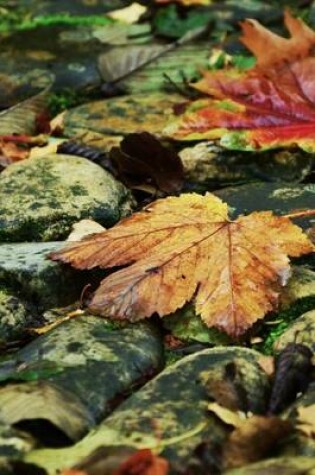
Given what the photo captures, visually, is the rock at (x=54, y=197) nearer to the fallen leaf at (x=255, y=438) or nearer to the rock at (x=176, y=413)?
the rock at (x=176, y=413)

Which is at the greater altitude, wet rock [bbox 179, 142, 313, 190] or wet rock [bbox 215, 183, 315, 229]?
wet rock [bbox 215, 183, 315, 229]

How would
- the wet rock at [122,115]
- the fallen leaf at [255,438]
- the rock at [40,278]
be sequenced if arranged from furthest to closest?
the wet rock at [122,115] → the rock at [40,278] → the fallen leaf at [255,438]

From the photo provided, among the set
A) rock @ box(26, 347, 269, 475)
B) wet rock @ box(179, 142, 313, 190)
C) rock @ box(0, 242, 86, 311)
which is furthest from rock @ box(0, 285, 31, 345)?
wet rock @ box(179, 142, 313, 190)

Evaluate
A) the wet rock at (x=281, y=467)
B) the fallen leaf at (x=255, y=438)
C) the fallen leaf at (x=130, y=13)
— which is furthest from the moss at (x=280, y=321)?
the fallen leaf at (x=130, y=13)

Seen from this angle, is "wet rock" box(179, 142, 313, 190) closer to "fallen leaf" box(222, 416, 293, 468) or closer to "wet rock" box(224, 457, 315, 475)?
"fallen leaf" box(222, 416, 293, 468)

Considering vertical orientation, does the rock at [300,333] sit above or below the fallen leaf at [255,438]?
below

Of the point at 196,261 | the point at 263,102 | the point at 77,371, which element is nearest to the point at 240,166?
the point at 263,102

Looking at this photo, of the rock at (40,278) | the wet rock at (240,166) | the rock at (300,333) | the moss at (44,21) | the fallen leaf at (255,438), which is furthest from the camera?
the moss at (44,21)
